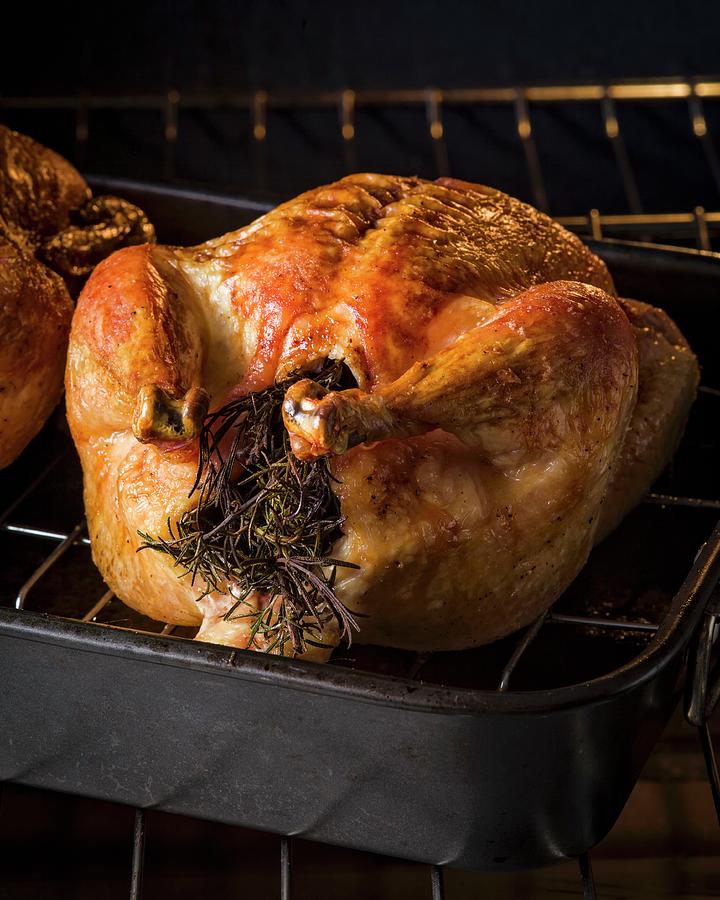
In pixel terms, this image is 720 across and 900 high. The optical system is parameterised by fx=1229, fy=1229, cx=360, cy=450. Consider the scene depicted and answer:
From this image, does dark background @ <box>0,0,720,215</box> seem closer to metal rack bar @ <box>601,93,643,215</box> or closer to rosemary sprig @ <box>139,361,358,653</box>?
metal rack bar @ <box>601,93,643,215</box>

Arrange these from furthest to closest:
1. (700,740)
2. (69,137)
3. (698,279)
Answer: (69,137), (698,279), (700,740)

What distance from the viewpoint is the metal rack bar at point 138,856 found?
1.79m

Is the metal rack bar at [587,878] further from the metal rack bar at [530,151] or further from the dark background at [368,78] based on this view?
the dark background at [368,78]

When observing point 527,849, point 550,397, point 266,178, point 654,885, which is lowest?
point 654,885

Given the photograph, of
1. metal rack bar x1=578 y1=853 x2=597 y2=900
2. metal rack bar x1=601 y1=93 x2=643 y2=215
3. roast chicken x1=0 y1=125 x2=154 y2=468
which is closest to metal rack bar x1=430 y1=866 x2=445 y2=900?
metal rack bar x1=578 y1=853 x2=597 y2=900

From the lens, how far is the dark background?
12.2 ft

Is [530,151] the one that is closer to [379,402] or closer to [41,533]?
[41,533]

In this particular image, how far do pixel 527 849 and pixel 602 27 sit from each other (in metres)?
2.86

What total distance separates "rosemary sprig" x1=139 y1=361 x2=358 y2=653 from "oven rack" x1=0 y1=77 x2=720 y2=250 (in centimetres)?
204

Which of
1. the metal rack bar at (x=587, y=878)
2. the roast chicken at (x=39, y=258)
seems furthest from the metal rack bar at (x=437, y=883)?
the roast chicken at (x=39, y=258)

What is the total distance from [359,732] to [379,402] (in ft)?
1.40

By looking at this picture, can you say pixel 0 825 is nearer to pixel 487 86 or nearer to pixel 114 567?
pixel 114 567

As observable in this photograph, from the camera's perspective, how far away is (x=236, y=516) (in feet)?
5.58

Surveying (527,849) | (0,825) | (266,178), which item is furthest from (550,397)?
(266,178)
